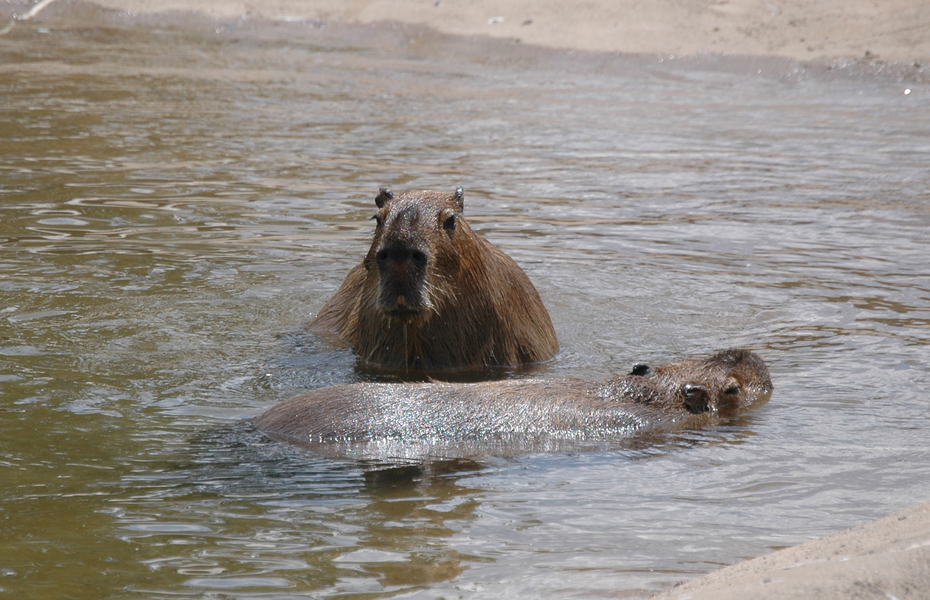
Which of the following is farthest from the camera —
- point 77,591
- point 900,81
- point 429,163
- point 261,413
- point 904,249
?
point 900,81

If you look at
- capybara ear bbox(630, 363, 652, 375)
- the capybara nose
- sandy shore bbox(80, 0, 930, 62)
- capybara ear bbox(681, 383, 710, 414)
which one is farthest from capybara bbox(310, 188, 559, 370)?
sandy shore bbox(80, 0, 930, 62)

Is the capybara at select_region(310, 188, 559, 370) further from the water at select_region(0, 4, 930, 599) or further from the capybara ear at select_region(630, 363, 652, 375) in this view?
the capybara ear at select_region(630, 363, 652, 375)

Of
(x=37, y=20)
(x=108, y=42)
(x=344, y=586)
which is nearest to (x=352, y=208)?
(x=344, y=586)

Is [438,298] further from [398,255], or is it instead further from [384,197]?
[384,197]

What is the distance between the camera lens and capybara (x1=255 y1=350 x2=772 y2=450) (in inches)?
184

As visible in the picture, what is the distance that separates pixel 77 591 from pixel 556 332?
3895 mm

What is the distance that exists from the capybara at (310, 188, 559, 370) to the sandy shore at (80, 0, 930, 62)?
38.2 ft

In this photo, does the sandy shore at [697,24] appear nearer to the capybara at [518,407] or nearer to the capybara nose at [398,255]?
the capybara at [518,407]

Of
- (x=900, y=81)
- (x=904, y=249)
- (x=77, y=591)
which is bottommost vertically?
(x=77, y=591)

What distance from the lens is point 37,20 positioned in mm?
20547

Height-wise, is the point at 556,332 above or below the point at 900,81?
below

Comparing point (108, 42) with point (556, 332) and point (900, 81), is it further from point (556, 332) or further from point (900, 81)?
point (556, 332)

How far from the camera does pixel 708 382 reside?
5531mm

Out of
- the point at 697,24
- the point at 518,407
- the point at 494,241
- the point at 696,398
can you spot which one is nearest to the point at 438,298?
the point at 518,407
